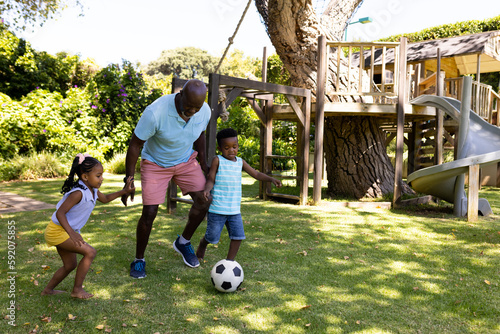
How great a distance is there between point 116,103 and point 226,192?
1095 cm

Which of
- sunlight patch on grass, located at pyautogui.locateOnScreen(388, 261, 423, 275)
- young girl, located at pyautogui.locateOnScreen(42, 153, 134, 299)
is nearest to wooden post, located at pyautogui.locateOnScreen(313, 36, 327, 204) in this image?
sunlight patch on grass, located at pyautogui.locateOnScreen(388, 261, 423, 275)

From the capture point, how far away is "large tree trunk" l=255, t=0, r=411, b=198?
8.48 meters

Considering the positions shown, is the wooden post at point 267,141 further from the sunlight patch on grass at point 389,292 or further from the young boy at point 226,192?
the sunlight patch on grass at point 389,292

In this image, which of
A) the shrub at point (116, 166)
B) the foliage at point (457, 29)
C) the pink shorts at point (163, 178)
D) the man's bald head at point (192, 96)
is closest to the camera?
the man's bald head at point (192, 96)

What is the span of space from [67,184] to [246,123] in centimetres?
1440

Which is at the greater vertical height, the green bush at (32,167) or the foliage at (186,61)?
the foliage at (186,61)

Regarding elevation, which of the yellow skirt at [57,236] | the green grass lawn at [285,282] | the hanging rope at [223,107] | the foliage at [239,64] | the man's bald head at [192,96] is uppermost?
the foliage at [239,64]

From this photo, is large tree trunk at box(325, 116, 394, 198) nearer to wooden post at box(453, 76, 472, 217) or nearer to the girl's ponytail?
wooden post at box(453, 76, 472, 217)

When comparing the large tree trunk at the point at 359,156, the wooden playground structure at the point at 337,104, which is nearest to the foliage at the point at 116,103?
the wooden playground structure at the point at 337,104

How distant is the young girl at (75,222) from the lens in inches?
119

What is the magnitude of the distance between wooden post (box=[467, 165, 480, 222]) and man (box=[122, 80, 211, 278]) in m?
4.58

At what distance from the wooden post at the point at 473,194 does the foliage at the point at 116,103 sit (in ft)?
34.9

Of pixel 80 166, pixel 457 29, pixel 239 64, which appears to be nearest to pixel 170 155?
pixel 80 166

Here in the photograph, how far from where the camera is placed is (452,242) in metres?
5.21
